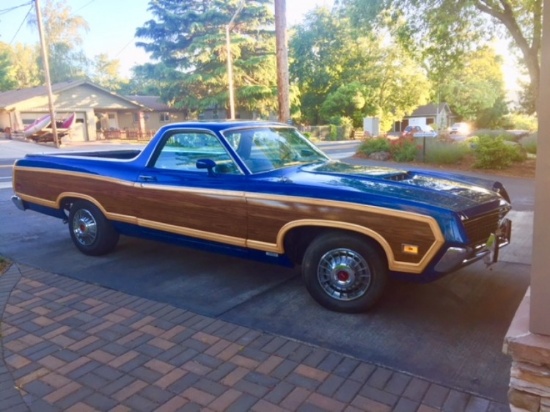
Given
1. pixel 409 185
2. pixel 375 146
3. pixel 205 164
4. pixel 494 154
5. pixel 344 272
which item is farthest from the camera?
pixel 375 146

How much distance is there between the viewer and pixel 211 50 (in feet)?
117

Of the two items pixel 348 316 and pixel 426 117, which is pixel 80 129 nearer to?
pixel 348 316

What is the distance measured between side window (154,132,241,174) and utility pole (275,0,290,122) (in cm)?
589

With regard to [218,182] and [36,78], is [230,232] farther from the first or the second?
[36,78]

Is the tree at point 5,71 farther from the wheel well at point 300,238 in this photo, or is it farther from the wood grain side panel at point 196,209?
the wheel well at point 300,238

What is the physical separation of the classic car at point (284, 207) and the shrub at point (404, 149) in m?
11.9

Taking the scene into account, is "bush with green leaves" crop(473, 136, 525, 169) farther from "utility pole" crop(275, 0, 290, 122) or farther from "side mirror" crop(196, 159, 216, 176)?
"side mirror" crop(196, 159, 216, 176)

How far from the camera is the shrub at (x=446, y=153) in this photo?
15797mm

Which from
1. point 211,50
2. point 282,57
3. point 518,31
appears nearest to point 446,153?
point 518,31

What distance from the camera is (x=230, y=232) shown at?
4.62 meters

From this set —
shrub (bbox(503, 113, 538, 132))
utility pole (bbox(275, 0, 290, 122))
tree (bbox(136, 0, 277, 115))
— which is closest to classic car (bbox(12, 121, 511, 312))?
utility pole (bbox(275, 0, 290, 122))

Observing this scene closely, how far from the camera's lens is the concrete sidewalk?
113 inches

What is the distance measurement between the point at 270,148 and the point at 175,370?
2614 mm

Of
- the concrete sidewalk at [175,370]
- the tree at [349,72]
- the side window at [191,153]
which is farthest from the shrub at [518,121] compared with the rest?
the concrete sidewalk at [175,370]
